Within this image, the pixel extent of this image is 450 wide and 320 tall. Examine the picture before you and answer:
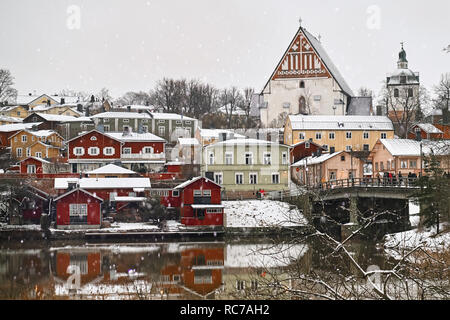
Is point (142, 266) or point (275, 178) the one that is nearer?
point (142, 266)

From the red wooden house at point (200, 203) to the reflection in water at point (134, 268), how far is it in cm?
511

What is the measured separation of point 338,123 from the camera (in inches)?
2603

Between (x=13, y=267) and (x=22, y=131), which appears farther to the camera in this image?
(x=22, y=131)

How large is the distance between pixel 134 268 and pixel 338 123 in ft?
142

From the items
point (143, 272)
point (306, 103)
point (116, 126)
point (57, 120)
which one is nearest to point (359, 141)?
point (306, 103)

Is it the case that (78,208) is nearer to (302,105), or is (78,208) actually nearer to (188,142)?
(188,142)

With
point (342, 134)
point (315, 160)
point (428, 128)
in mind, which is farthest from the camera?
point (428, 128)

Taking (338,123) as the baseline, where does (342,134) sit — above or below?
below

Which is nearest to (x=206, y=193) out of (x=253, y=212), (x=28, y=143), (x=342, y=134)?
(x=253, y=212)

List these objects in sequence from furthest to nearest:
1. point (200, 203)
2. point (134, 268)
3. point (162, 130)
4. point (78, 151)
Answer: point (162, 130)
point (78, 151)
point (200, 203)
point (134, 268)

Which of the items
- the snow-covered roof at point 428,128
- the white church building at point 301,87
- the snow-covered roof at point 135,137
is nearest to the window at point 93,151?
the snow-covered roof at point 135,137
